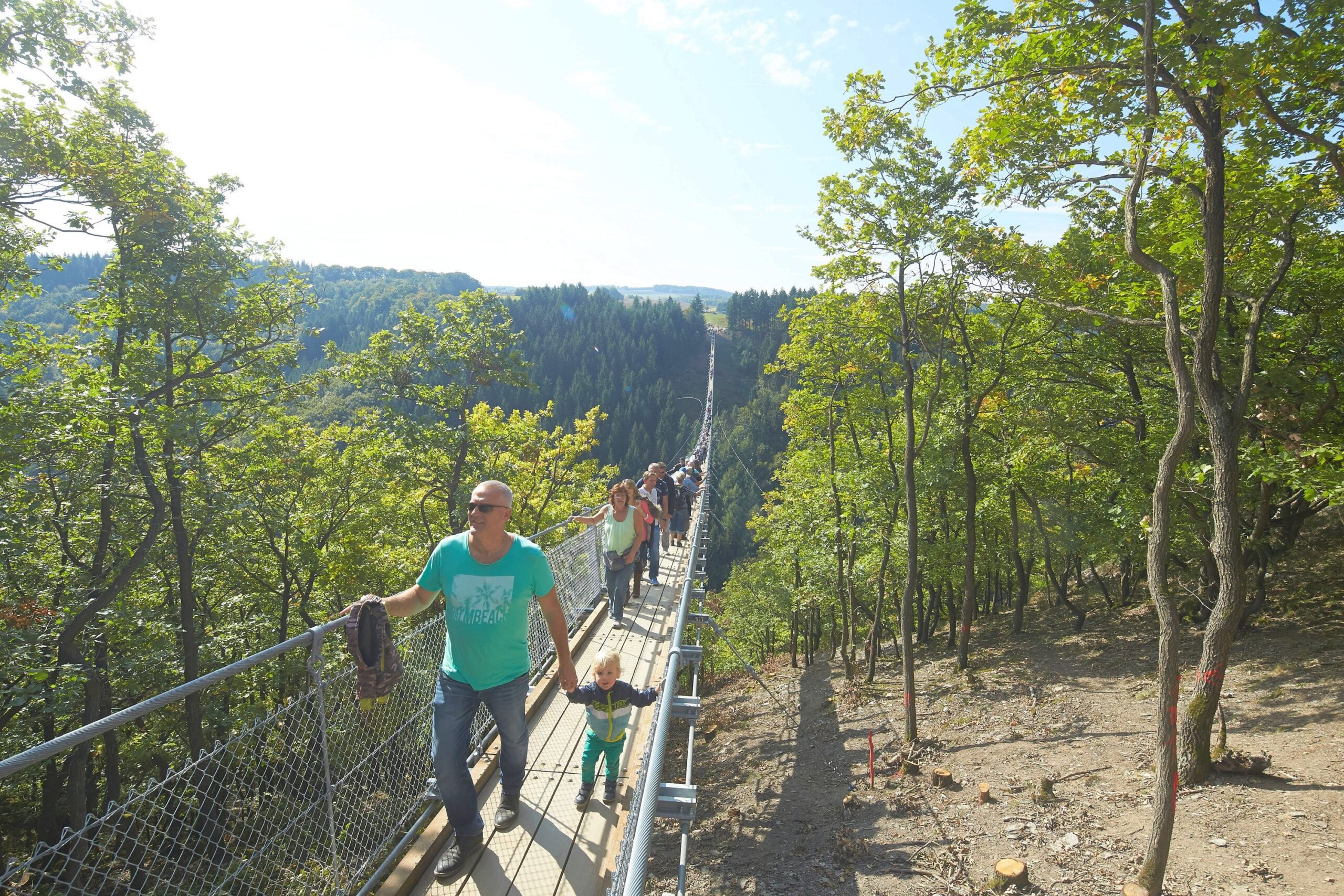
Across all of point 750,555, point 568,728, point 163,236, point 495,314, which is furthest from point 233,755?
point 750,555

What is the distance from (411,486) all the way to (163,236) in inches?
301

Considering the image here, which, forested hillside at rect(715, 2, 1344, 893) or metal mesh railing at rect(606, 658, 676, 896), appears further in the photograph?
forested hillside at rect(715, 2, 1344, 893)

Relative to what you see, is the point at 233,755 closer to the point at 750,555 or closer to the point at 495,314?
the point at 495,314

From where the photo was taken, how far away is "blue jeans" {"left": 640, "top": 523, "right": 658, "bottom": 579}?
8.59m

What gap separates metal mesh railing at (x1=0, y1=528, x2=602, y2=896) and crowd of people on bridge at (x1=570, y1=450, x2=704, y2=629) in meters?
2.61

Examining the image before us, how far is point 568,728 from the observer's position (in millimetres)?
4406

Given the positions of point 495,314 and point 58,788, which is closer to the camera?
point 58,788

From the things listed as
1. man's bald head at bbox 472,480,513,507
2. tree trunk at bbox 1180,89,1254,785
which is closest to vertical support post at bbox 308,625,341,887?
→ man's bald head at bbox 472,480,513,507

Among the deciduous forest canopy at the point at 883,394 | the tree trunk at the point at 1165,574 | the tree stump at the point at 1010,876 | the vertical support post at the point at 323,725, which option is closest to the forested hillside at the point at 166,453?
the deciduous forest canopy at the point at 883,394

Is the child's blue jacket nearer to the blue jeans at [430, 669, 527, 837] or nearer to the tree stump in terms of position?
the blue jeans at [430, 669, 527, 837]

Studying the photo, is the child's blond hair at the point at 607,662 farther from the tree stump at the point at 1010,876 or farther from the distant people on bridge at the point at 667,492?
the distant people on bridge at the point at 667,492

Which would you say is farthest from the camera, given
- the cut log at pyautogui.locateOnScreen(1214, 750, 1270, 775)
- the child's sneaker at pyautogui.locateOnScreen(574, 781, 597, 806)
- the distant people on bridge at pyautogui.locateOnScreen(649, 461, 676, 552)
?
the distant people on bridge at pyautogui.locateOnScreen(649, 461, 676, 552)

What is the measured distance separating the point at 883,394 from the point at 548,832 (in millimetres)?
11368

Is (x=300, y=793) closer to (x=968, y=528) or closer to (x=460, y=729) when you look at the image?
(x=460, y=729)
